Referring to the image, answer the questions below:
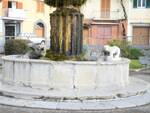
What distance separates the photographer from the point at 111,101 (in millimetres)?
10984

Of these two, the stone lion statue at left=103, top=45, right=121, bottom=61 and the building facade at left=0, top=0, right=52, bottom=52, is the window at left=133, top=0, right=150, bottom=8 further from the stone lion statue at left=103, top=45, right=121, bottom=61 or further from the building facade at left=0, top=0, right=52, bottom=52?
the stone lion statue at left=103, top=45, right=121, bottom=61

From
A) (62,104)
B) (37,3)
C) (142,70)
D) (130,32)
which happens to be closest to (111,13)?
(130,32)

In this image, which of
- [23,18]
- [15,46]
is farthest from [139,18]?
[15,46]

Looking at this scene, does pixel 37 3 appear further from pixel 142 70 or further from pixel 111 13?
pixel 142 70

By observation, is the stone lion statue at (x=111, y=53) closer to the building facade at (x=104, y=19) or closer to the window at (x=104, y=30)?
the building facade at (x=104, y=19)

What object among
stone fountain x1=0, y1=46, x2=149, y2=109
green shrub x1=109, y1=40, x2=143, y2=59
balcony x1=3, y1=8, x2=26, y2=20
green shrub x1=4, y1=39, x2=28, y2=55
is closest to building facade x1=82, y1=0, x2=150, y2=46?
balcony x1=3, y1=8, x2=26, y2=20

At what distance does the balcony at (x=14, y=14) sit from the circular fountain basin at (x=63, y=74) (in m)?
34.0

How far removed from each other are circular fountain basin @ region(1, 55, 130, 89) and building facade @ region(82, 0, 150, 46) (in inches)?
1438

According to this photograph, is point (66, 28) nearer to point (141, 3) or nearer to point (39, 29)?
point (39, 29)

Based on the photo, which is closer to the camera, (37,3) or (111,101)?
(111,101)

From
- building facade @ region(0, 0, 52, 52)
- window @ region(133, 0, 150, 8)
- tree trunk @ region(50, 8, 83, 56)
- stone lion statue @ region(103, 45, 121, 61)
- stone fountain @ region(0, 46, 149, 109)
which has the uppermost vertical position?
window @ region(133, 0, 150, 8)

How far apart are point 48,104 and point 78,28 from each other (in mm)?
3231

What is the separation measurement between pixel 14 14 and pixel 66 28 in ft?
112

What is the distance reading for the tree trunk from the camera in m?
12.8
